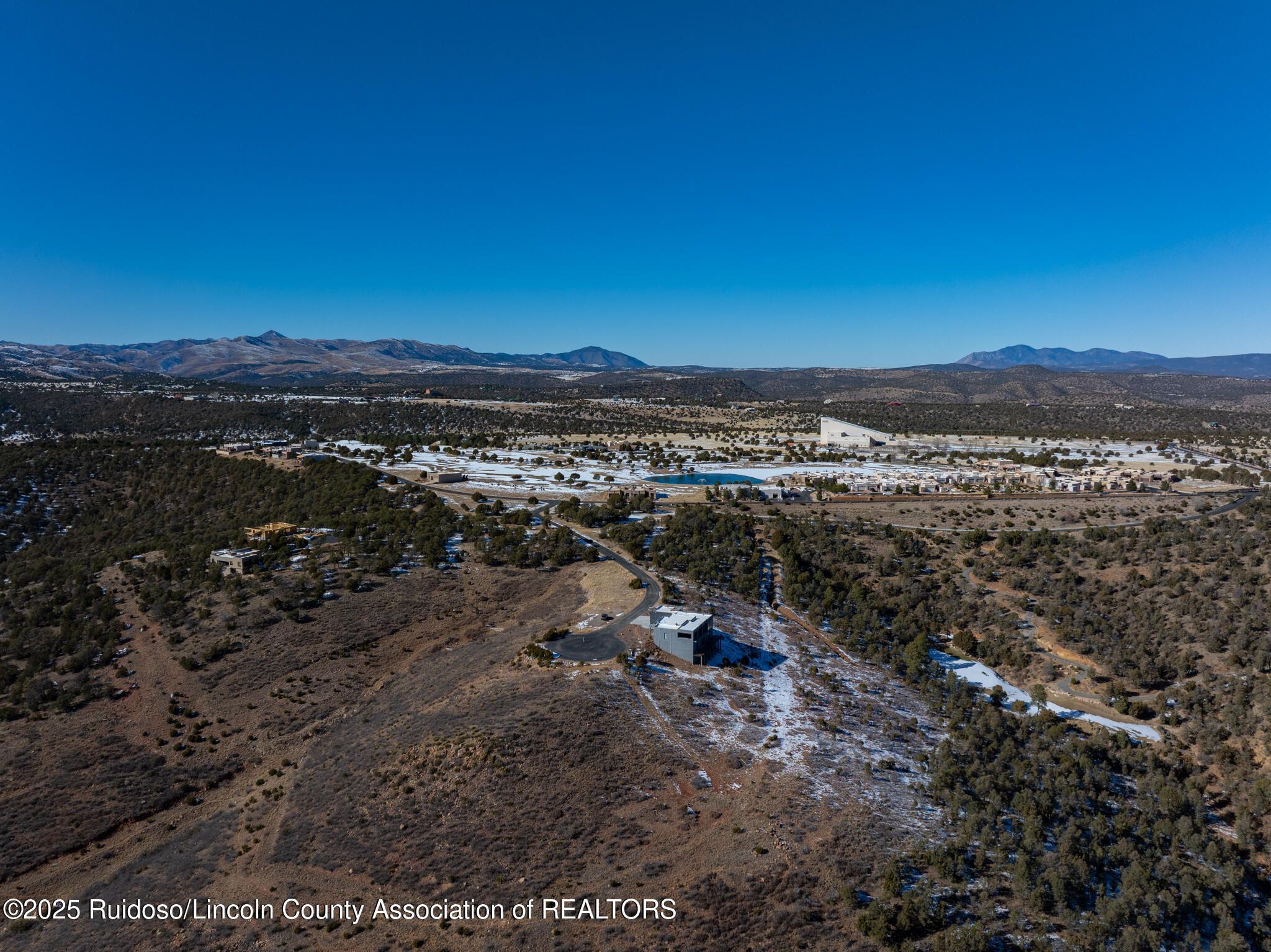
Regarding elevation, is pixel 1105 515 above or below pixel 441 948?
above

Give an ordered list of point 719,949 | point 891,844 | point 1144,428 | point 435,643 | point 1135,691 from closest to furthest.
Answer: point 719,949 < point 891,844 < point 1135,691 < point 435,643 < point 1144,428

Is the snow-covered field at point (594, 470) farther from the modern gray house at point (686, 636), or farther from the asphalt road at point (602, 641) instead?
the modern gray house at point (686, 636)

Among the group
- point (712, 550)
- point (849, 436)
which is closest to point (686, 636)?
point (712, 550)

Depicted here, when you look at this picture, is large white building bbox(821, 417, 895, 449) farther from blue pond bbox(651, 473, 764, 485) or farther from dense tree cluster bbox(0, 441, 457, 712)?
dense tree cluster bbox(0, 441, 457, 712)

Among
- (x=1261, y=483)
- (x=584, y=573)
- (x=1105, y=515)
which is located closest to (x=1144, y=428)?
(x=1261, y=483)

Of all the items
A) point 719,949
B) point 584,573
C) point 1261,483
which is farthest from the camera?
point 1261,483

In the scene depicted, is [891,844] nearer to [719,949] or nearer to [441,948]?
[719,949]

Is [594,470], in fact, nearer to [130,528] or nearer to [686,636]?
[130,528]

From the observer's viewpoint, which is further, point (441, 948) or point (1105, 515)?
point (1105, 515)
